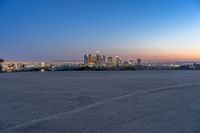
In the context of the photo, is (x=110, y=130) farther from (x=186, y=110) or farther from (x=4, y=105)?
(x=4, y=105)

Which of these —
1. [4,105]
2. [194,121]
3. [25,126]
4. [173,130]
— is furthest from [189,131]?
[4,105]

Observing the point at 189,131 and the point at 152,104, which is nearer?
the point at 189,131

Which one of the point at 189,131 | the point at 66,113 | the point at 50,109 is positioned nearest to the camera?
the point at 189,131

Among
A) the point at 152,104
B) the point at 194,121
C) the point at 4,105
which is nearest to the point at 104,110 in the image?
the point at 152,104

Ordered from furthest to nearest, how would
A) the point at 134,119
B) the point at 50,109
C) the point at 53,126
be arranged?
the point at 50,109 < the point at 134,119 < the point at 53,126

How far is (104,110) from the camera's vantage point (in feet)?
32.2

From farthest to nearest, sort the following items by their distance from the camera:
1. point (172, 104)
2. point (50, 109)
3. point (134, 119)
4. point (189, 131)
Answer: point (172, 104) < point (50, 109) < point (134, 119) < point (189, 131)

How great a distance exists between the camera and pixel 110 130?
7.21 metres

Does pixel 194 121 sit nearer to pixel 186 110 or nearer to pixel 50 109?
pixel 186 110

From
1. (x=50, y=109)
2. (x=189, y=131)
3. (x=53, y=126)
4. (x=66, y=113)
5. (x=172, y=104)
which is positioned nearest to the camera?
(x=189, y=131)

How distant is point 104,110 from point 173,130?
3.00m

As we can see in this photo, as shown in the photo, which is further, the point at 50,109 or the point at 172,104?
the point at 172,104

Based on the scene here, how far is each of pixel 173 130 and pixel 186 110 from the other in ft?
8.85

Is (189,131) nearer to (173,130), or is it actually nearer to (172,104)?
(173,130)
